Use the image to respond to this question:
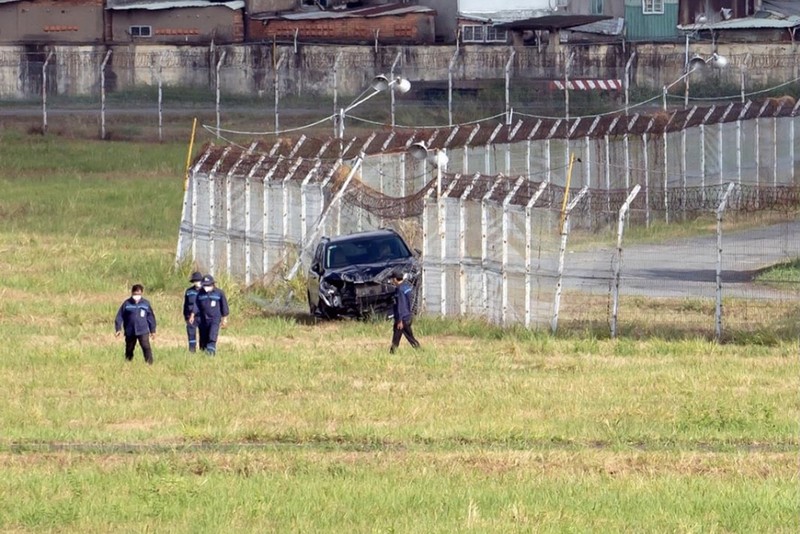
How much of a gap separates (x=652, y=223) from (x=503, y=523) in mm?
19524

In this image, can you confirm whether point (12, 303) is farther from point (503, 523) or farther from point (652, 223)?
point (503, 523)

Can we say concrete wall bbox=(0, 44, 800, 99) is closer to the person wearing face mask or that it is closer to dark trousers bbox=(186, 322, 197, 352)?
dark trousers bbox=(186, 322, 197, 352)

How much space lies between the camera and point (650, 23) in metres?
70.1

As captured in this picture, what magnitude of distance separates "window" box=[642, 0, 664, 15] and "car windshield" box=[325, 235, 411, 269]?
154 feet

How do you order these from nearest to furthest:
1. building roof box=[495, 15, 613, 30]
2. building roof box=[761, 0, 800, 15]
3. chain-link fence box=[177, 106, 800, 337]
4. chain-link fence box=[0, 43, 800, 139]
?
chain-link fence box=[177, 106, 800, 337]
chain-link fence box=[0, 43, 800, 139]
building roof box=[495, 15, 613, 30]
building roof box=[761, 0, 800, 15]

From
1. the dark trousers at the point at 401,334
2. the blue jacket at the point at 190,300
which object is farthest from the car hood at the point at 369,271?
the blue jacket at the point at 190,300

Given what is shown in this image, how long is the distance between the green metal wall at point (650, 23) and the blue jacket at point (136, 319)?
53.2 metres

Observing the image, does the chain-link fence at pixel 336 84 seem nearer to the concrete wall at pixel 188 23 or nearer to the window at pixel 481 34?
the concrete wall at pixel 188 23

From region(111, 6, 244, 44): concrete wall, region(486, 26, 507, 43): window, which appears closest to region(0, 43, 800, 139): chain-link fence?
region(111, 6, 244, 44): concrete wall

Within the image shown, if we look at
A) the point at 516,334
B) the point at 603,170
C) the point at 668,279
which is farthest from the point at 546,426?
the point at 603,170

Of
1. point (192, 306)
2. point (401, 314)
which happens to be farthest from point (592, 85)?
point (192, 306)

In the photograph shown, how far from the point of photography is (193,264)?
2991 centimetres

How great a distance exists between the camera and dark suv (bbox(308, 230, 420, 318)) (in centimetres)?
2450

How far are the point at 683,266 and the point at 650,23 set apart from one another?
153 feet
